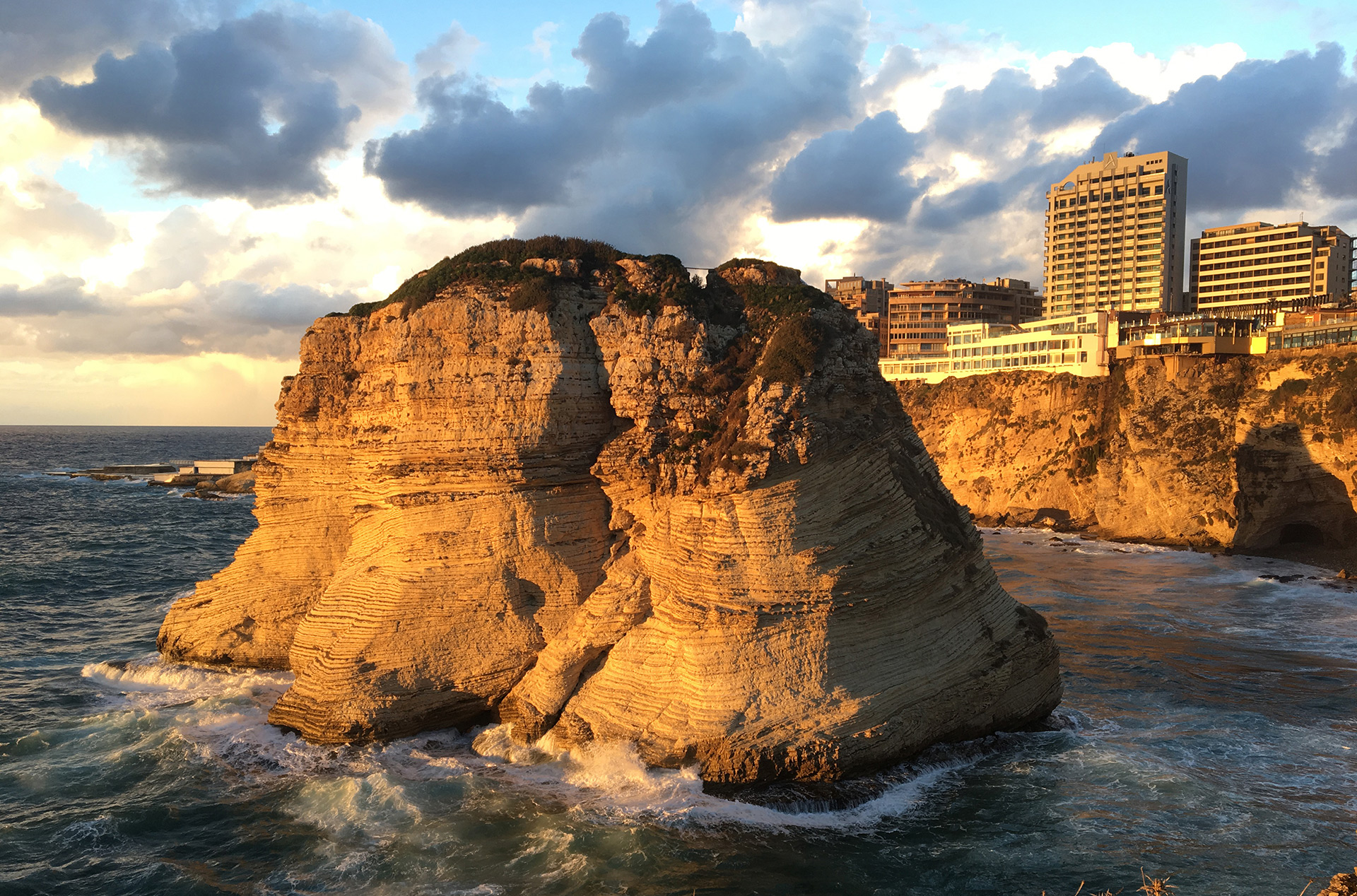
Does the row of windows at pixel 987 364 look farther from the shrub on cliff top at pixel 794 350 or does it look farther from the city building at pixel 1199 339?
the shrub on cliff top at pixel 794 350

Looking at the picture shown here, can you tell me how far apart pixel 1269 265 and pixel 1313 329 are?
6665 cm

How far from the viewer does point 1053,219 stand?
119 m

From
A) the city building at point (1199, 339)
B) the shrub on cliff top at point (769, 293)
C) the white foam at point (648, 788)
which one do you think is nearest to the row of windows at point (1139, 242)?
the city building at point (1199, 339)

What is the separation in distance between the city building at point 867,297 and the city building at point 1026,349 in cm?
2512

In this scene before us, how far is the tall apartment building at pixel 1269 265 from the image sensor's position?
105 metres

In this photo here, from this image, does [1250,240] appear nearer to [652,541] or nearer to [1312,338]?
[1312,338]

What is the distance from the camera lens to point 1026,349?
238 feet

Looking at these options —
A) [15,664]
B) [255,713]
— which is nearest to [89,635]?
[15,664]

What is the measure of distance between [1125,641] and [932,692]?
14805 millimetres

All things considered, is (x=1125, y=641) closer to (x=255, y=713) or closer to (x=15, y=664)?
(x=255, y=713)

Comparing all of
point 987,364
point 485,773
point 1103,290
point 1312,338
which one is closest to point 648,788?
point 485,773

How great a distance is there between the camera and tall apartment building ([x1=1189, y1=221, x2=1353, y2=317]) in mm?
104688

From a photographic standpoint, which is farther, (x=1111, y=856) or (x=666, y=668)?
(x=666, y=668)

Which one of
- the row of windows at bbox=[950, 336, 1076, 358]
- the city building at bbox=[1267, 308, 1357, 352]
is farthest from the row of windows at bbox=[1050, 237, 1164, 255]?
the city building at bbox=[1267, 308, 1357, 352]
